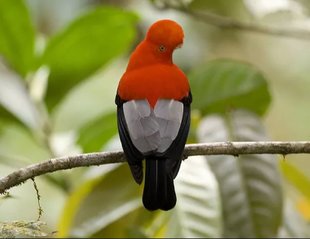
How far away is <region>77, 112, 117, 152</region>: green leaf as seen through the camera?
3984 millimetres

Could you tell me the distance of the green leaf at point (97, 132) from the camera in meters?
3.98

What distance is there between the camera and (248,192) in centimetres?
339

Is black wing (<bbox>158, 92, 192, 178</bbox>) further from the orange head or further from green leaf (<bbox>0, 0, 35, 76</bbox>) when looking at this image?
green leaf (<bbox>0, 0, 35, 76</bbox>)

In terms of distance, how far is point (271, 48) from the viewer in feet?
23.2

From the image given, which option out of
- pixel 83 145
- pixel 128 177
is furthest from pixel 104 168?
pixel 83 145

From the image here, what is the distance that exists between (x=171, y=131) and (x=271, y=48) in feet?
15.0

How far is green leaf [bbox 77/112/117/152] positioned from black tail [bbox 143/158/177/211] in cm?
135

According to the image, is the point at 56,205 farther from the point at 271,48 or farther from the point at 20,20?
the point at 271,48

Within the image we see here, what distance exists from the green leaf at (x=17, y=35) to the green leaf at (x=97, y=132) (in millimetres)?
436

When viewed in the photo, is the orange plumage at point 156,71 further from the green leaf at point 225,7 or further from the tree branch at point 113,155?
the green leaf at point 225,7

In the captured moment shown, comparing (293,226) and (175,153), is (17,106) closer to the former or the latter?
(293,226)

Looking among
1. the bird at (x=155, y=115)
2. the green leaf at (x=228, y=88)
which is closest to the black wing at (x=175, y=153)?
the bird at (x=155, y=115)

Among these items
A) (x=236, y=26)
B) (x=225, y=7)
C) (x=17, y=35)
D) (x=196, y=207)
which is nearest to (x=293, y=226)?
(x=196, y=207)

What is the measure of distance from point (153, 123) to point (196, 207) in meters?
0.72
